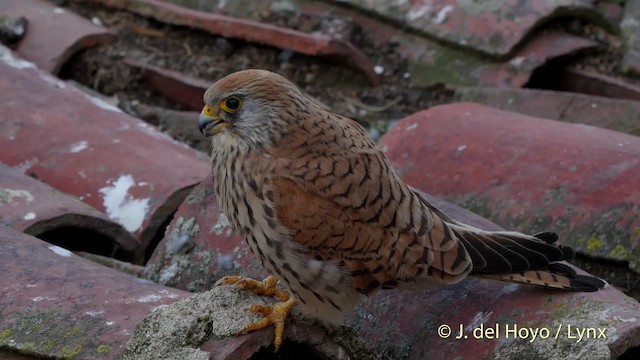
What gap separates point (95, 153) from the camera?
11.7ft

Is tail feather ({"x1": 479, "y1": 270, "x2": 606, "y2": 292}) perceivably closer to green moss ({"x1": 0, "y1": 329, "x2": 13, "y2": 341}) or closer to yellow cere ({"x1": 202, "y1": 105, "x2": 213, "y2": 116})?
yellow cere ({"x1": 202, "y1": 105, "x2": 213, "y2": 116})

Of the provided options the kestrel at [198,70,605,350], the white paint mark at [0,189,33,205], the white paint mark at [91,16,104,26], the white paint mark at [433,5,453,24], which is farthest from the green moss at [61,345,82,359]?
the white paint mark at [91,16,104,26]

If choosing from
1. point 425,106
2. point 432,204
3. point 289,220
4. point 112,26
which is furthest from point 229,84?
point 112,26

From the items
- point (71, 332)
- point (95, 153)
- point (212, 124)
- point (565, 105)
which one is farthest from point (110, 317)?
point (565, 105)

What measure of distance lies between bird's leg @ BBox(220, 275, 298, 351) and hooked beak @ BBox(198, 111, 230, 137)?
437mm

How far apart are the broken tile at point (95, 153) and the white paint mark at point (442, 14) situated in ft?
4.44

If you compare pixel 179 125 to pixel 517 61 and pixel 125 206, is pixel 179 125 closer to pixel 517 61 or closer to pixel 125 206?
pixel 125 206

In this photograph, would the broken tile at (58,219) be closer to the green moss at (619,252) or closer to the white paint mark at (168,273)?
the white paint mark at (168,273)

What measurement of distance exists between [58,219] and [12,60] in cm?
137

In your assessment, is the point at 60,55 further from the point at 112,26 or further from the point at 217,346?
the point at 217,346

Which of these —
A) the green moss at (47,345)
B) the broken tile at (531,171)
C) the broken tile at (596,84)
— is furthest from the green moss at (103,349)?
the broken tile at (596,84)

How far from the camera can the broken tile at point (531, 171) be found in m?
2.98

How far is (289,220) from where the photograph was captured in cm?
258

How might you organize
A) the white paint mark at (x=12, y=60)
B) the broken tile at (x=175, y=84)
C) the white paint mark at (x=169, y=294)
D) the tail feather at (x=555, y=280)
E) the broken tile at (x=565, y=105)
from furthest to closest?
the broken tile at (x=175, y=84)
the white paint mark at (x=12, y=60)
the broken tile at (x=565, y=105)
the white paint mark at (x=169, y=294)
the tail feather at (x=555, y=280)
